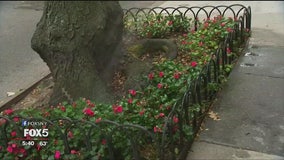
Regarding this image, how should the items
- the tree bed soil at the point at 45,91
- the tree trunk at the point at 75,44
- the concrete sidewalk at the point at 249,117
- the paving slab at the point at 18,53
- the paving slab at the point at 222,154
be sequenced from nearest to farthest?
the paving slab at the point at 222,154 → the concrete sidewalk at the point at 249,117 → the tree trunk at the point at 75,44 → the tree bed soil at the point at 45,91 → the paving slab at the point at 18,53

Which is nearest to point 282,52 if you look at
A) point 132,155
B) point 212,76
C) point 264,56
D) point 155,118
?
point 264,56

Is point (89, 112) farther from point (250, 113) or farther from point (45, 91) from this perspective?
point (45, 91)

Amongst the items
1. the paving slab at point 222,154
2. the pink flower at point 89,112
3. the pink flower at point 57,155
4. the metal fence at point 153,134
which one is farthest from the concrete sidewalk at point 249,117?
the pink flower at point 57,155

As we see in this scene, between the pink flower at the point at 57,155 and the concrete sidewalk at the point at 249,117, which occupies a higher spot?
the pink flower at the point at 57,155

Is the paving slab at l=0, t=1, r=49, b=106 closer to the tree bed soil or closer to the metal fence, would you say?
the tree bed soil

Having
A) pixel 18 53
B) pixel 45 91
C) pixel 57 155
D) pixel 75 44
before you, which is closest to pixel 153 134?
pixel 57 155

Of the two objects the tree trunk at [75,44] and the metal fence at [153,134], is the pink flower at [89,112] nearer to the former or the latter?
the metal fence at [153,134]

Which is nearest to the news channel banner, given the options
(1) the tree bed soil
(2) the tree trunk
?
(2) the tree trunk

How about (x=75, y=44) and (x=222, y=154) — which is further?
(x=75, y=44)

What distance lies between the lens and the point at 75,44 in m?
4.33

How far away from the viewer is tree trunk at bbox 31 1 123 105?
4.30 metres

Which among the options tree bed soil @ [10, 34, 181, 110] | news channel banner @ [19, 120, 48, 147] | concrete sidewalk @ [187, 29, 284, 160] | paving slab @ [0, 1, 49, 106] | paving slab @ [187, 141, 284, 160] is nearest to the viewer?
news channel banner @ [19, 120, 48, 147]

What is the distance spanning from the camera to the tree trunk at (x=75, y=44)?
430 cm

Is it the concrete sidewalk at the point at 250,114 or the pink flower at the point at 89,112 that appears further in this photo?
the concrete sidewalk at the point at 250,114
